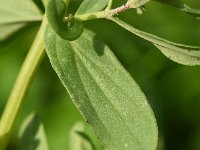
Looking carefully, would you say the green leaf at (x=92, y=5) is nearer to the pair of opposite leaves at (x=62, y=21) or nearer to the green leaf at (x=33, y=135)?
the pair of opposite leaves at (x=62, y=21)

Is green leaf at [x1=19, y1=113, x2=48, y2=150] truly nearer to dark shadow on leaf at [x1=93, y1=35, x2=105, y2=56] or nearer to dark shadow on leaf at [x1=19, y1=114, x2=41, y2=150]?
dark shadow on leaf at [x1=19, y1=114, x2=41, y2=150]

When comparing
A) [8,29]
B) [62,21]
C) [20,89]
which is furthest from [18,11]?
[62,21]

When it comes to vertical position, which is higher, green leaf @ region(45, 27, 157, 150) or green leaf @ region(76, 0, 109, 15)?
green leaf @ region(76, 0, 109, 15)

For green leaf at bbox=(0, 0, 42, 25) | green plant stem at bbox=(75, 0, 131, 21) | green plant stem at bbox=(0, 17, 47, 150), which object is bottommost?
green plant stem at bbox=(75, 0, 131, 21)

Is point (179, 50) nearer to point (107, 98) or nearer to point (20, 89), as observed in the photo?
point (107, 98)

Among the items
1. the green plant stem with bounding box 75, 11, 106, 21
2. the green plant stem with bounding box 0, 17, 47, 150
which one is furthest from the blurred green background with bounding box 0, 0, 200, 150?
the green plant stem with bounding box 75, 11, 106, 21

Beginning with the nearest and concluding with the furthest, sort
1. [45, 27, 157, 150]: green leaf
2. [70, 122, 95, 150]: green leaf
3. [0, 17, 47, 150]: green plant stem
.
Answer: [45, 27, 157, 150]: green leaf
[0, 17, 47, 150]: green plant stem
[70, 122, 95, 150]: green leaf

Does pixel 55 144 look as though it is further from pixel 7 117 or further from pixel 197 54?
pixel 197 54

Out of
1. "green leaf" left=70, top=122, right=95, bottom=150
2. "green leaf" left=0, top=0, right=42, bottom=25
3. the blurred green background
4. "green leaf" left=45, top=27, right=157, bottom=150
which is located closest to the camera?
"green leaf" left=45, top=27, right=157, bottom=150

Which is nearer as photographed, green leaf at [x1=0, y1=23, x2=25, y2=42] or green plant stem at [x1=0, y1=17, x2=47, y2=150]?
green plant stem at [x1=0, y1=17, x2=47, y2=150]

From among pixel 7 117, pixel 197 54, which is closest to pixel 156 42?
pixel 197 54
